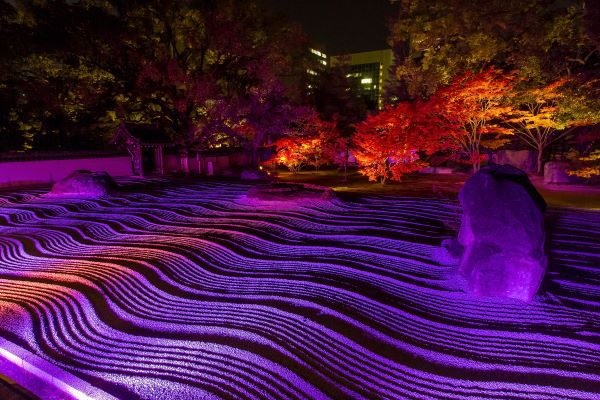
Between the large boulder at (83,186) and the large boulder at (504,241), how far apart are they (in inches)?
451

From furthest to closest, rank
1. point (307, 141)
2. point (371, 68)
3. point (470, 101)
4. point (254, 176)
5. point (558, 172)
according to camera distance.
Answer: point (371, 68)
point (307, 141)
point (254, 176)
point (558, 172)
point (470, 101)

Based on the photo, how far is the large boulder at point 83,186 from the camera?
40.9 ft

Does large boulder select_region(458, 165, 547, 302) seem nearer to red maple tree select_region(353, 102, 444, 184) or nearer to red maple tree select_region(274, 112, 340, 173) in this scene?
red maple tree select_region(353, 102, 444, 184)

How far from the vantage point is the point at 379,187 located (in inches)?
579

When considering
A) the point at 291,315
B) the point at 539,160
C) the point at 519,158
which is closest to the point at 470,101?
the point at 539,160

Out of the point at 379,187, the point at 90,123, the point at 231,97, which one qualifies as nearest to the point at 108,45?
the point at 90,123

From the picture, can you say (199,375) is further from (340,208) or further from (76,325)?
(340,208)

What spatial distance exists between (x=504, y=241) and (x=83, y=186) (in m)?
12.5

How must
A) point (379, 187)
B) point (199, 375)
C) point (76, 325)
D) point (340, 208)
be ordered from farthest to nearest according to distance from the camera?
point (379, 187)
point (340, 208)
point (76, 325)
point (199, 375)

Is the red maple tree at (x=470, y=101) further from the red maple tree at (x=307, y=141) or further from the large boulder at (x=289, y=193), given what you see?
the large boulder at (x=289, y=193)

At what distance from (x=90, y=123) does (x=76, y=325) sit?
16.5m

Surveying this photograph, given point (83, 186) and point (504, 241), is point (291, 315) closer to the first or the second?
point (504, 241)

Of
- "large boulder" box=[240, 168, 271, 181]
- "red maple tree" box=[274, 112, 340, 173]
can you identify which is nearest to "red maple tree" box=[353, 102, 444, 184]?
"red maple tree" box=[274, 112, 340, 173]

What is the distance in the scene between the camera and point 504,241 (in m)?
5.08
